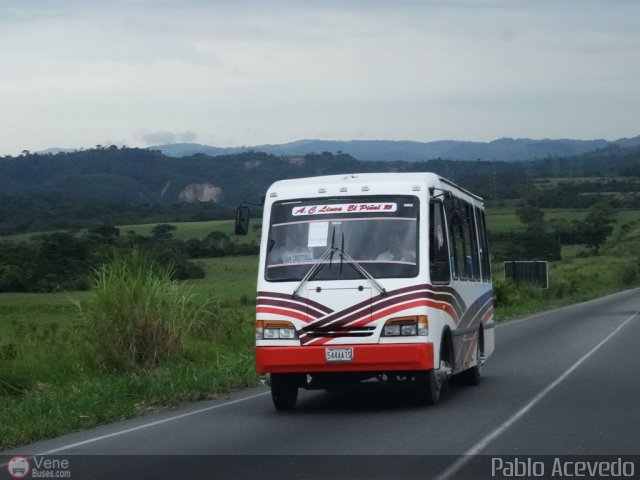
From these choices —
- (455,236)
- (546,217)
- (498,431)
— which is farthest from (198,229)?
(498,431)

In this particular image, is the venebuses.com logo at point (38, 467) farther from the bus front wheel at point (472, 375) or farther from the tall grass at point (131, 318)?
the tall grass at point (131, 318)

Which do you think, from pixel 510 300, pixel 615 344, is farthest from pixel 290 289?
pixel 510 300

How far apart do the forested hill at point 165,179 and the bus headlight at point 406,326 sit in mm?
106518

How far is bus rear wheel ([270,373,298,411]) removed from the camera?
14250 millimetres

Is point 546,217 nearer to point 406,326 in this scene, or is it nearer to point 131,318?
point 131,318

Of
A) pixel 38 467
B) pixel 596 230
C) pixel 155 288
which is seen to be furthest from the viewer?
pixel 596 230

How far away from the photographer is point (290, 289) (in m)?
14.0

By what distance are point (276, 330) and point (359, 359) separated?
105cm

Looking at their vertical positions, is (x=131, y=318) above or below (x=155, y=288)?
below

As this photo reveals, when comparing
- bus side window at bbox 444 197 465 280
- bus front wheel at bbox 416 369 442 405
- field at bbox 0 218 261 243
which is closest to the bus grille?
bus front wheel at bbox 416 369 442 405

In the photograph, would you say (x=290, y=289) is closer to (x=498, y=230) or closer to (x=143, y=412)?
(x=143, y=412)

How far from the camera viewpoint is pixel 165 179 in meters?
185

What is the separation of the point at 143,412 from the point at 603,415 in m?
5.49

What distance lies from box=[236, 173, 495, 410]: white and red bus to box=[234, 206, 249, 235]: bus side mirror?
0.01 meters
